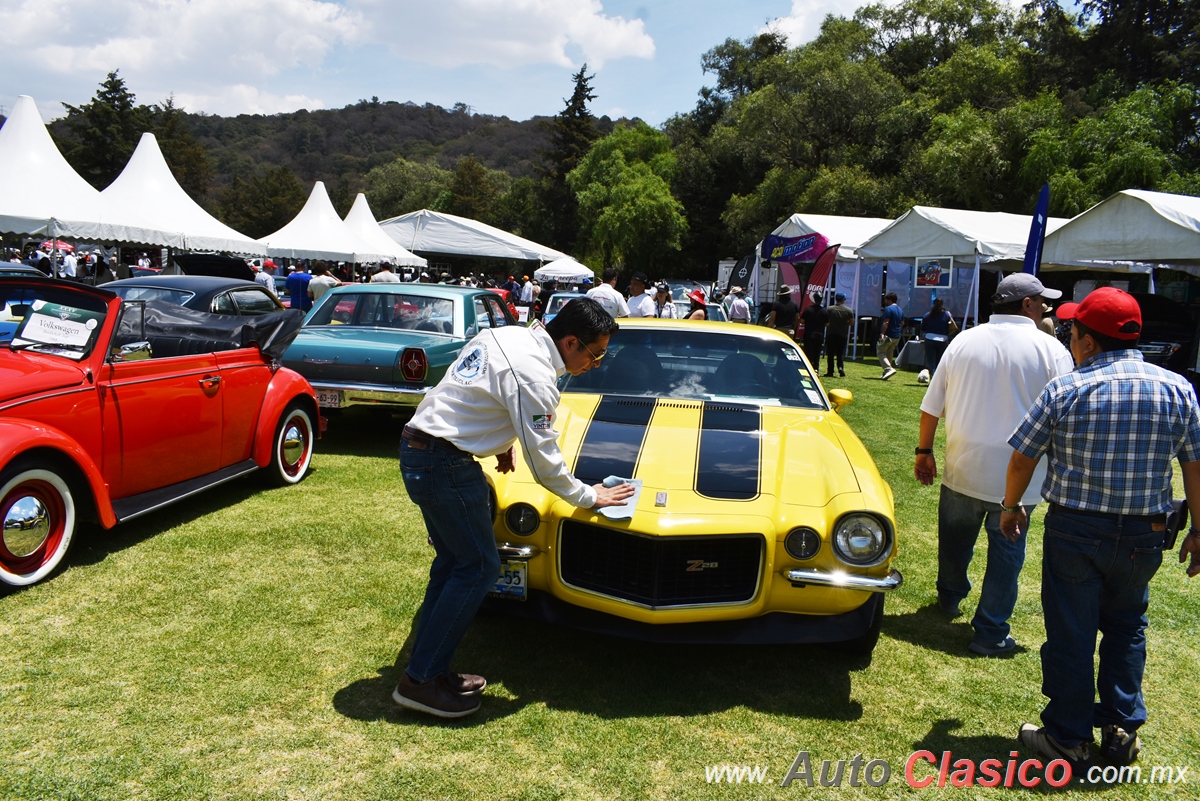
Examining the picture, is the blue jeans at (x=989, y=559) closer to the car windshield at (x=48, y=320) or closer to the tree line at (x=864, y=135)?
the car windshield at (x=48, y=320)

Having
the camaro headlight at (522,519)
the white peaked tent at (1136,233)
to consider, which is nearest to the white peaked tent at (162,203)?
the camaro headlight at (522,519)

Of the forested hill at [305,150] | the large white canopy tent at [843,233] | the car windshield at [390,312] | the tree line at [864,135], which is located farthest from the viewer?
the forested hill at [305,150]

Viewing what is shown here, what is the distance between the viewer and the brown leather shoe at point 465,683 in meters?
3.29

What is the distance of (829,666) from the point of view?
3.90 metres

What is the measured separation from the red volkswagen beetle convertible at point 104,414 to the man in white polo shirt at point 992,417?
4.57 meters

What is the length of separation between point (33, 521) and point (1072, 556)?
4.92 metres

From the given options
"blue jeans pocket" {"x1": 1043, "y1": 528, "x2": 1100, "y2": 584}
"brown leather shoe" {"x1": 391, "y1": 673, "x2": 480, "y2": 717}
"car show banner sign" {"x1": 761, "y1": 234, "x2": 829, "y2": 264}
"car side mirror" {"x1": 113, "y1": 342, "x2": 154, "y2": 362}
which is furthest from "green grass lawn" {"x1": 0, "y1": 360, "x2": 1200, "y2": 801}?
"car show banner sign" {"x1": 761, "y1": 234, "x2": 829, "y2": 264}

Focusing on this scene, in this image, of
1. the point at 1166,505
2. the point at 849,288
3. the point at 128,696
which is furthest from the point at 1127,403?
the point at 849,288

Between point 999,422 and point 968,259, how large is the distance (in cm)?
1496

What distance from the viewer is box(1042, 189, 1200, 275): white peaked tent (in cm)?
1216

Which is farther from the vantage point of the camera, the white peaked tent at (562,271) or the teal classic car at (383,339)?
the white peaked tent at (562,271)

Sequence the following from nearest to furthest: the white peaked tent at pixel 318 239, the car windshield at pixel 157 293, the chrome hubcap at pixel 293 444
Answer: the chrome hubcap at pixel 293 444 → the car windshield at pixel 157 293 → the white peaked tent at pixel 318 239

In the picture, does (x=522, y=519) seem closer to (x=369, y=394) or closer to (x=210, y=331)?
(x=210, y=331)

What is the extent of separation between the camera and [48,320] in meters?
4.81
